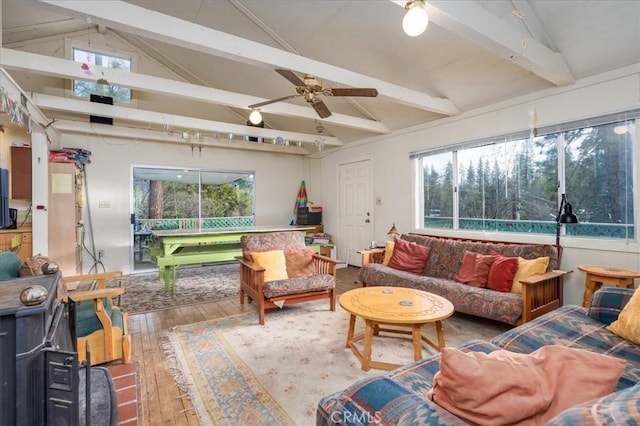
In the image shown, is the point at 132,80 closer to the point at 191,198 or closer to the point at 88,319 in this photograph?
the point at 88,319

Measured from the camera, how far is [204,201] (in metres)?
6.16

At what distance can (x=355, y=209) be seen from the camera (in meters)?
5.94

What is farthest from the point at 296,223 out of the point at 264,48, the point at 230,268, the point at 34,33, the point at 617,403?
the point at 617,403

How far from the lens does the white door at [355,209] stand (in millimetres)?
5625

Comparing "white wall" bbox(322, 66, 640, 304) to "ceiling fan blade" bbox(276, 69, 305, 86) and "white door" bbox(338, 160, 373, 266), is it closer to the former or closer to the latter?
"white door" bbox(338, 160, 373, 266)

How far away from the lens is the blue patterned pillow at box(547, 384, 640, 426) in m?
0.57

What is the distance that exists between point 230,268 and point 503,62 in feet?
16.7

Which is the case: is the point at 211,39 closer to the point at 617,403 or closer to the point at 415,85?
the point at 415,85

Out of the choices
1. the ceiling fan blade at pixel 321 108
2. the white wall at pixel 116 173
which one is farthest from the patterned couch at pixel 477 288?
the white wall at pixel 116 173

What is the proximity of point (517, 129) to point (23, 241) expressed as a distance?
6.14 m

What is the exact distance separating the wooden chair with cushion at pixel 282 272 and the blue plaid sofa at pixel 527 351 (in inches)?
72.6

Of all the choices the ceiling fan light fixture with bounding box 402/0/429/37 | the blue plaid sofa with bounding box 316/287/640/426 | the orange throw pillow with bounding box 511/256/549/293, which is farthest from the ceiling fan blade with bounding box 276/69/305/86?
the orange throw pillow with bounding box 511/256/549/293

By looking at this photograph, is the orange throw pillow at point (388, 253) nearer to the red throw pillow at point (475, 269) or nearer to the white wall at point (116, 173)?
the red throw pillow at point (475, 269)

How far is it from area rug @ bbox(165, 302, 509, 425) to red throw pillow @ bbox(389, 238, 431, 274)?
76 centimetres
